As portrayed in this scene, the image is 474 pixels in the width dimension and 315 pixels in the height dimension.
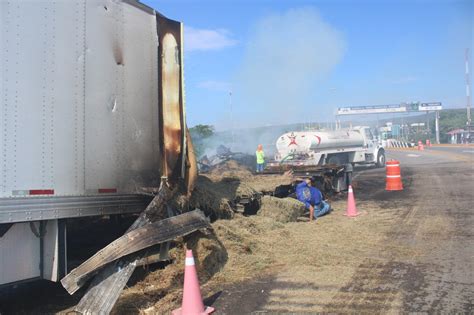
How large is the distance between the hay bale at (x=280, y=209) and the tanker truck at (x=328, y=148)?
8682 millimetres

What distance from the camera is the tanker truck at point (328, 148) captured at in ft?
68.5

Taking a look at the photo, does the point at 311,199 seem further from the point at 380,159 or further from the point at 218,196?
the point at 380,159

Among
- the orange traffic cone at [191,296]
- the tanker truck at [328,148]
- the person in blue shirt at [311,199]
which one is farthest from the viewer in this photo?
the tanker truck at [328,148]

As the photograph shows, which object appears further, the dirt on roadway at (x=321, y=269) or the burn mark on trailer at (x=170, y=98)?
the burn mark on trailer at (x=170, y=98)

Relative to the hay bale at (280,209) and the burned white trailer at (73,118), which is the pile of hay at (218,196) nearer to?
the hay bale at (280,209)

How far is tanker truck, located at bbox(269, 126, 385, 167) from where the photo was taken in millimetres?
20891

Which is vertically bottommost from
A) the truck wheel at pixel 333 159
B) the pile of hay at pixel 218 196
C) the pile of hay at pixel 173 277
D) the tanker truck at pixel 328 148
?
the pile of hay at pixel 173 277

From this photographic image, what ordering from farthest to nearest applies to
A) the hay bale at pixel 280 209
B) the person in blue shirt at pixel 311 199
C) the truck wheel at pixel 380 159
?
the truck wheel at pixel 380 159
the person in blue shirt at pixel 311 199
the hay bale at pixel 280 209

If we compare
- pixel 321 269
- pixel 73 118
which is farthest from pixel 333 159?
pixel 73 118

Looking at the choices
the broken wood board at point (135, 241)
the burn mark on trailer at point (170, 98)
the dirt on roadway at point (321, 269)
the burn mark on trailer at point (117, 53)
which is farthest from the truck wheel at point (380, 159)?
the burn mark on trailer at point (117, 53)

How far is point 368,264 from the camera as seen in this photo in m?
5.98

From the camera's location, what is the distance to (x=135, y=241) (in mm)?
4707

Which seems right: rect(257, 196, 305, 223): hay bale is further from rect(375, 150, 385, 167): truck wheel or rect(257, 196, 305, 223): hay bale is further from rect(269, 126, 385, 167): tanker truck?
rect(375, 150, 385, 167): truck wheel

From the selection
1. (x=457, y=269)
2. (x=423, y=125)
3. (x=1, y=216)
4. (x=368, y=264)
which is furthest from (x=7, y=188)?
(x=423, y=125)
